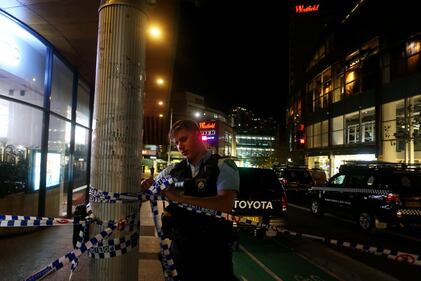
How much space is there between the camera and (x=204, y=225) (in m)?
3.10

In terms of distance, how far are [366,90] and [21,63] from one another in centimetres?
2875

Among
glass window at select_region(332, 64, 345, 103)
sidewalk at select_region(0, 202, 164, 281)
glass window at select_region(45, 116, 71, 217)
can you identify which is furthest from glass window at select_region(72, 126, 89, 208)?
glass window at select_region(332, 64, 345, 103)

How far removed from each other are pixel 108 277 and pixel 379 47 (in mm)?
32128

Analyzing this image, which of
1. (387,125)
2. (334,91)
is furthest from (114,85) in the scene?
(334,91)

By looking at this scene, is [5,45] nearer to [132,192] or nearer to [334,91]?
[132,192]

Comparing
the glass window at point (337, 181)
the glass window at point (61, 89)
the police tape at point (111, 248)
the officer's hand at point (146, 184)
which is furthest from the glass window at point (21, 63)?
the glass window at point (337, 181)

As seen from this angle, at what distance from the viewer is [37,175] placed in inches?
398

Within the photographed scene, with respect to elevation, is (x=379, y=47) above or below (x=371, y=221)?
above

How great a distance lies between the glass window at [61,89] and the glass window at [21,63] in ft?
2.20

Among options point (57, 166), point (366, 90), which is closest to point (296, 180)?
point (366, 90)

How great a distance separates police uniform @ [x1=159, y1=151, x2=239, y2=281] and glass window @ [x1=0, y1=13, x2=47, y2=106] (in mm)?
6929

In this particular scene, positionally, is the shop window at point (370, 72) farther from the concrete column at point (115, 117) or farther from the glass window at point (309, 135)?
the concrete column at point (115, 117)

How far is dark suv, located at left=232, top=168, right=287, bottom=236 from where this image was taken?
9.80 meters

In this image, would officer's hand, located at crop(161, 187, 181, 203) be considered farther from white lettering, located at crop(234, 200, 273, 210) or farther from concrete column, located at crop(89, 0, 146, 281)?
white lettering, located at crop(234, 200, 273, 210)
